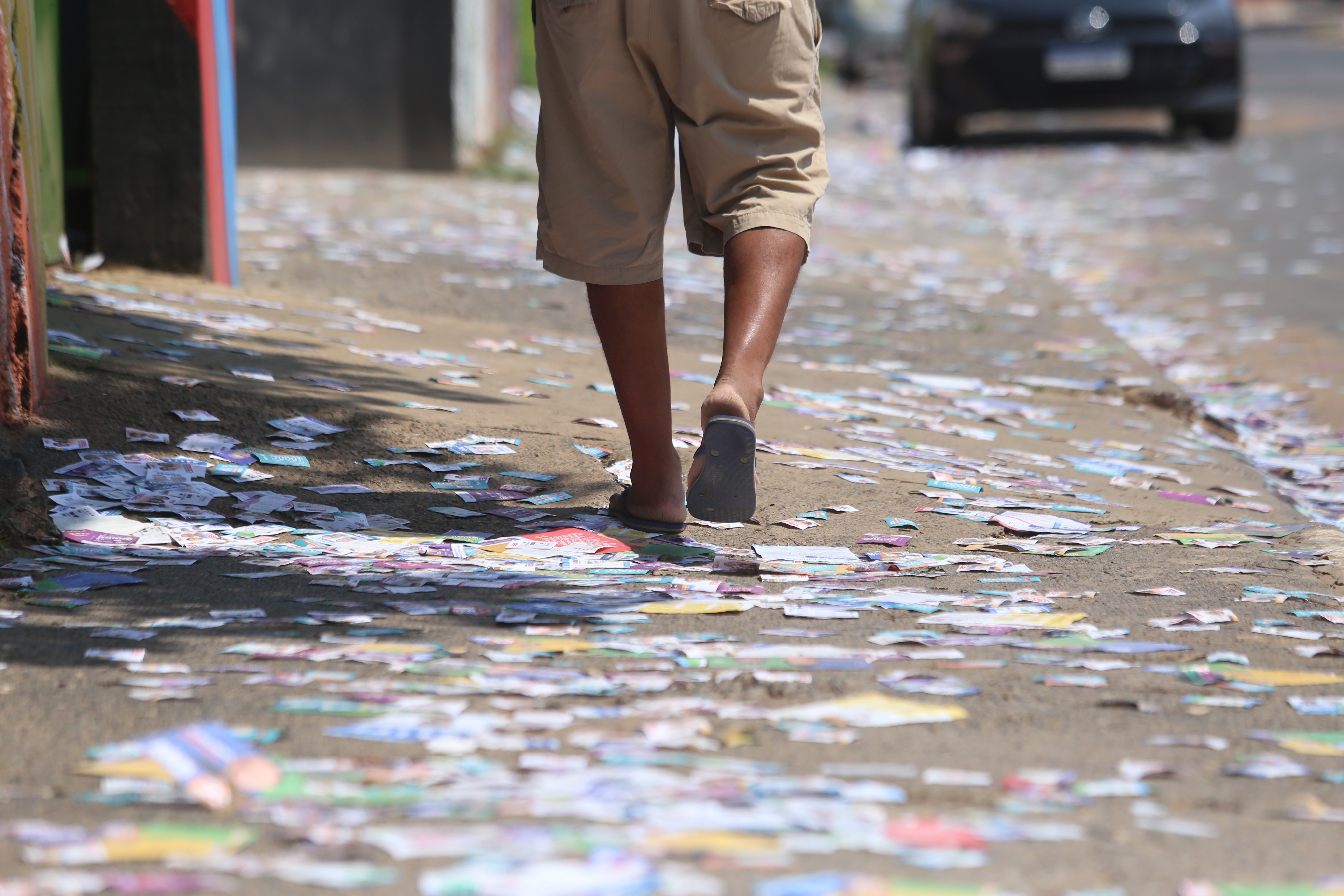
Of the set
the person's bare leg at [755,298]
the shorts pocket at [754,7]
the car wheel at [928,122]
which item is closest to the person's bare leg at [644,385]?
the person's bare leg at [755,298]

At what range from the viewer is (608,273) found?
301 centimetres

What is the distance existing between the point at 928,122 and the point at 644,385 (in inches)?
418

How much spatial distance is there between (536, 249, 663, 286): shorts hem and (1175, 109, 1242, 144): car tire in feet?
35.3

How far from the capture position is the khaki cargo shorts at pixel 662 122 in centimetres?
291

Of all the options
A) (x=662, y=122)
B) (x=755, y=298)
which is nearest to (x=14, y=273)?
(x=662, y=122)

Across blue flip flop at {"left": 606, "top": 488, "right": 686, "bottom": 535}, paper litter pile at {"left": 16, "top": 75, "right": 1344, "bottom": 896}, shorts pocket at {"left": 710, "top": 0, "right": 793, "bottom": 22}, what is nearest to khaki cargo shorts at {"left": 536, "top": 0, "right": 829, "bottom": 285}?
shorts pocket at {"left": 710, "top": 0, "right": 793, "bottom": 22}

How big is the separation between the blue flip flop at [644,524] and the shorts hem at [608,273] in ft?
1.46

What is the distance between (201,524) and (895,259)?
5.21m

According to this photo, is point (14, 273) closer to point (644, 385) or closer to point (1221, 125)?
point (644, 385)

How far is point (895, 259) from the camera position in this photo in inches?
307

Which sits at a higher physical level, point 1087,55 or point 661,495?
point 1087,55

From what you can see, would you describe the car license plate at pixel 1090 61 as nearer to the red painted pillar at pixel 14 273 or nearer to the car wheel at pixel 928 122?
the car wheel at pixel 928 122

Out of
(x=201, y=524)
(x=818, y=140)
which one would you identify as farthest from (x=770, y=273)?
(x=201, y=524)

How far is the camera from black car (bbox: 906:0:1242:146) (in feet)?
39.7
